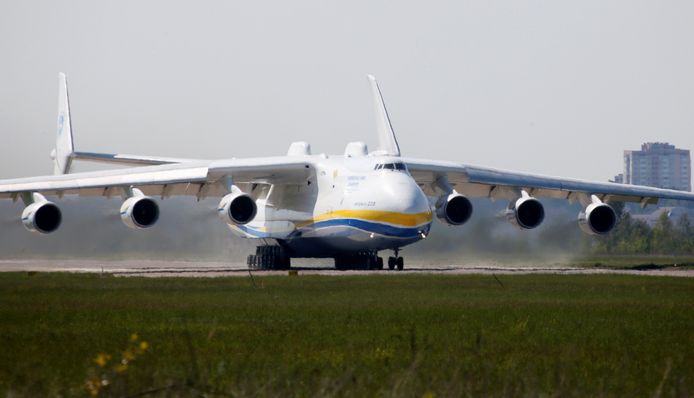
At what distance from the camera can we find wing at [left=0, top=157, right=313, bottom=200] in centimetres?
3316

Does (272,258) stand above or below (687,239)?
below

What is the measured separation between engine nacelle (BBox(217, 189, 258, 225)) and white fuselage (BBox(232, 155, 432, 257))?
218cm

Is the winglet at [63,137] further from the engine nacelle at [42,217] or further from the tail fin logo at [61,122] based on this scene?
the engine nacelle at [42,217]

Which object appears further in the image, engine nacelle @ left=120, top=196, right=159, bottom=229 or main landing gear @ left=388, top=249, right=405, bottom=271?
main landing gear @ left=388, top=249, right=405, bottom=271

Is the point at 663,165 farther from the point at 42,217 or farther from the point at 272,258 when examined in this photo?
the point at 42,217

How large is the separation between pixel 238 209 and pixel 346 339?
61.7 feet

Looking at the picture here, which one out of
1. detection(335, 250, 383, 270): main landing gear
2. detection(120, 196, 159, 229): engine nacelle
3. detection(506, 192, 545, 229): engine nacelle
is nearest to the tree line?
detection(506, 192, 545, 229): engine nacelle

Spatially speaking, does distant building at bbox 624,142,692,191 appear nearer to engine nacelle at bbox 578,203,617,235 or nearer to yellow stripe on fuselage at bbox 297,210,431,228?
engine nacelle at bbox 578,203,617,235

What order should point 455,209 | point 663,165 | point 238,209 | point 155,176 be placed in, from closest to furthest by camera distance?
point 238,209 → point 155,176 → point 455,209 → point 663,165

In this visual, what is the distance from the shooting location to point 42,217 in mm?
32969

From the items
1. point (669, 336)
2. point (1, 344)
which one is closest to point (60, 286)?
point (1, 344)

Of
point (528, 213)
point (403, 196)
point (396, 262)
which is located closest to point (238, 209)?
point (403, 196)

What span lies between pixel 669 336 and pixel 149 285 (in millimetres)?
11876

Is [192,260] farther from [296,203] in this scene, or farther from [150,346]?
[150,346]
